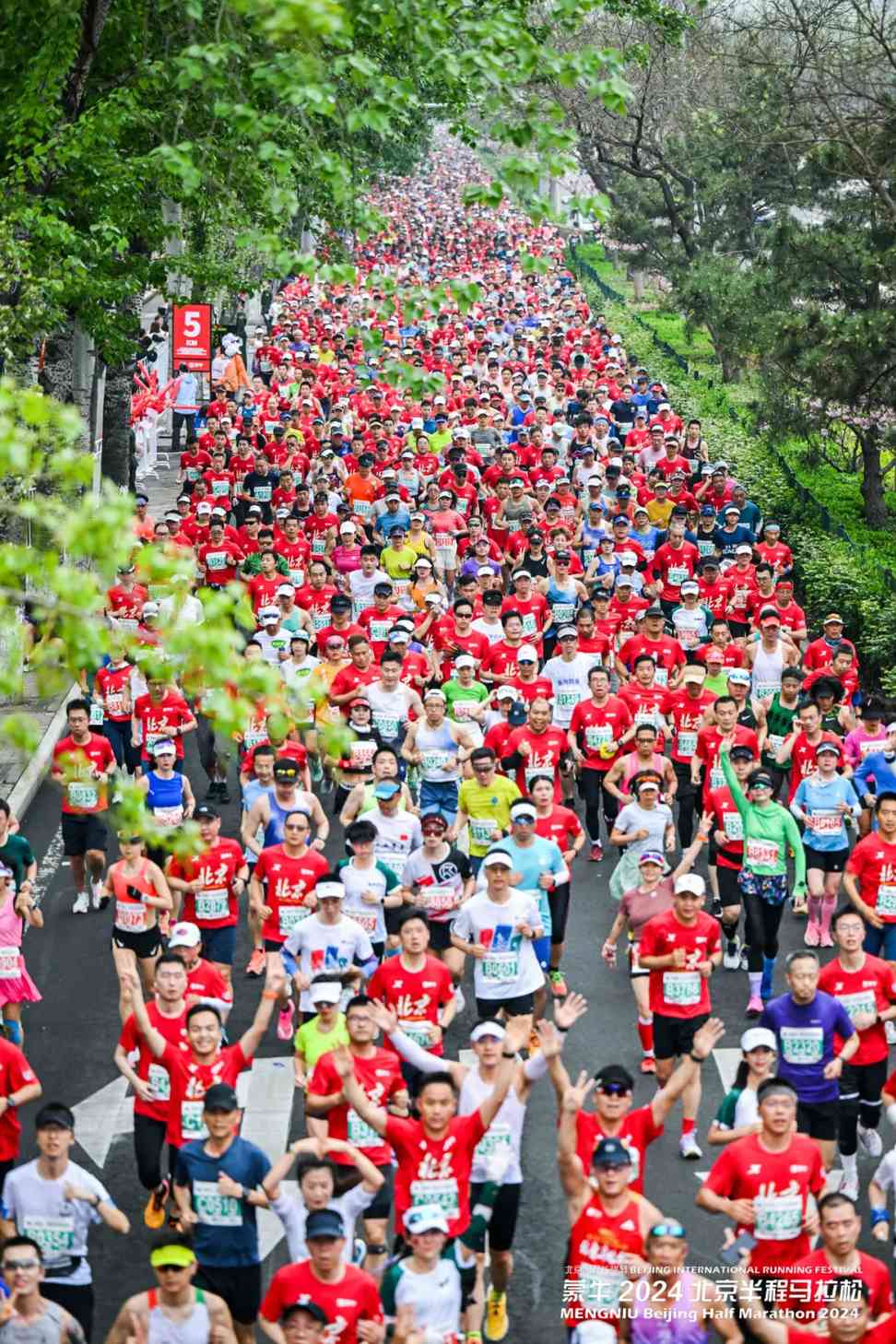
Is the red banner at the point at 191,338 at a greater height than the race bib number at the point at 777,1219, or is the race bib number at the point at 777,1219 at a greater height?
the red banner at the point at 191,338

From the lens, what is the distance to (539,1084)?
12.0 m

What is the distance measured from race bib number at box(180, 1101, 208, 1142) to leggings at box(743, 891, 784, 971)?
435 centimetres

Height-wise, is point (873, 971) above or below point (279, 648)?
below

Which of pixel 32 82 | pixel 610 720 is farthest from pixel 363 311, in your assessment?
pixel 32 82

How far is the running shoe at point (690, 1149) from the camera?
1085cm

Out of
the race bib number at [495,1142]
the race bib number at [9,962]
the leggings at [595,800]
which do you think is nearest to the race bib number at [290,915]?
the race bib number at [9,962]

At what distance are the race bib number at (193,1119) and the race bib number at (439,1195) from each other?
4.45 ft

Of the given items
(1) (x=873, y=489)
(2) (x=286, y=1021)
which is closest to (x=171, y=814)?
(2) (x=286, y=1021)

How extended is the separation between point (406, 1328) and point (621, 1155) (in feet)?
3.66

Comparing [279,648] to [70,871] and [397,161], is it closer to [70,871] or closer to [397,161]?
[70,871]

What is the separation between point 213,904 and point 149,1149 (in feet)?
7.69

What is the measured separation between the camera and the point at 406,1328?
303 inches

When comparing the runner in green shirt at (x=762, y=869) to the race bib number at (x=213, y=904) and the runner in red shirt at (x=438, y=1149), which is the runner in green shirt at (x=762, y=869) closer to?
the race bib number at (x=213, y=904)

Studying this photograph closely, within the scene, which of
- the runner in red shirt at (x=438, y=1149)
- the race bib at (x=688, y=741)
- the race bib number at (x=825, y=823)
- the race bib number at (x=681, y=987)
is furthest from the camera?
the race bib at (x=688, y=741)
